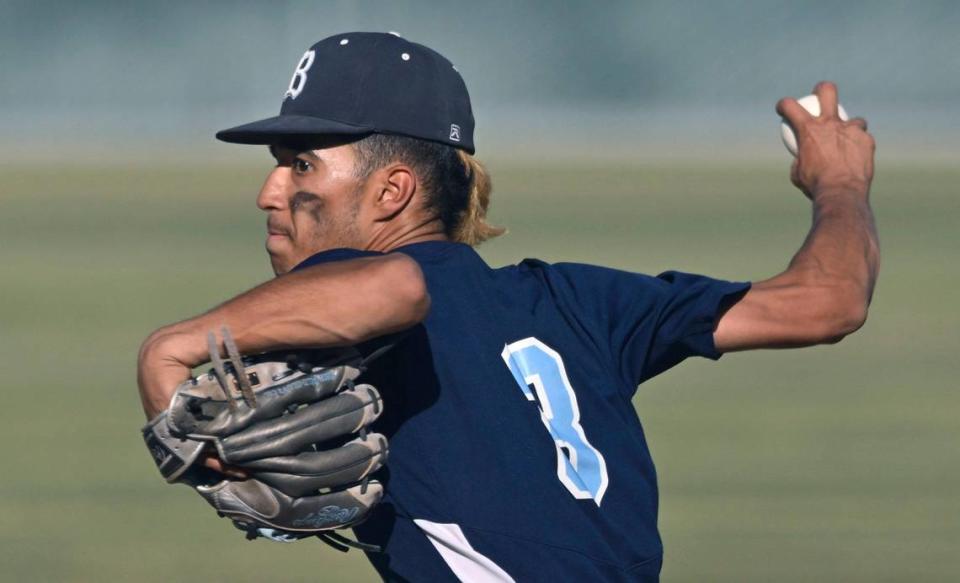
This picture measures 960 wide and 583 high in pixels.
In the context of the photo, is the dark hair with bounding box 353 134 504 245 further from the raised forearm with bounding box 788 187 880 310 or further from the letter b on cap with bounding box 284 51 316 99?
the raised forearm with bounding box 788 187 880 310

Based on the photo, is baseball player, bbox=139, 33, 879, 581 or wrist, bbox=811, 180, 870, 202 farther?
wrist, bbox=811, 180, 870, 202

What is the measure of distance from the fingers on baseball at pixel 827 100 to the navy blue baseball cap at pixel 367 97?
0.76 meters

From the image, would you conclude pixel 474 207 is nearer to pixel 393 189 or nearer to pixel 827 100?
pixel 393 189

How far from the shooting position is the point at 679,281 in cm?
284

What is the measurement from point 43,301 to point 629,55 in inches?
1339

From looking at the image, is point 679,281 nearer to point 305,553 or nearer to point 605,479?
point 605,479

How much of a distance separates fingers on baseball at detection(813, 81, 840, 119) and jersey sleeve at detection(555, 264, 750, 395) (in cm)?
52

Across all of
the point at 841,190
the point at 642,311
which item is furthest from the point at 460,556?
the point at 841,190

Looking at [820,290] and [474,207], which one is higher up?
[474,207]

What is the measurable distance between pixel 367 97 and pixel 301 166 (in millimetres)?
159

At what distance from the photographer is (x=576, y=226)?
2094 centimetres

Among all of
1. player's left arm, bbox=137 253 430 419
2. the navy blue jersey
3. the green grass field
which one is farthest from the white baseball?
the green grass field

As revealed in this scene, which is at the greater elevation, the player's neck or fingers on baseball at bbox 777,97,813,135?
fingers on baseball at bbox 777,97,813,135

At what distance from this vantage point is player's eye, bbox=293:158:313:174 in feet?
8.93
